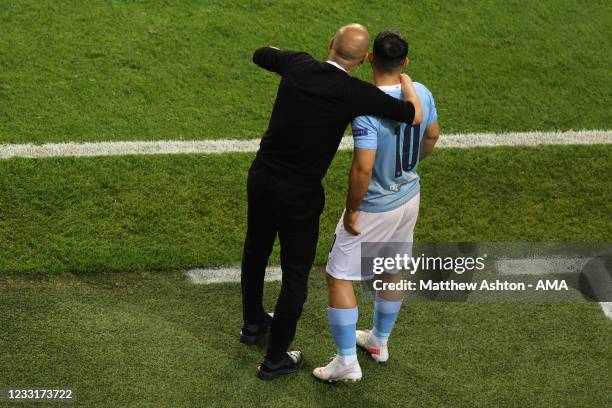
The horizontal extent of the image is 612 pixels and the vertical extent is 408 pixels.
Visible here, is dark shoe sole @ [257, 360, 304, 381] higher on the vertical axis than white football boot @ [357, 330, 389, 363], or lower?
lower

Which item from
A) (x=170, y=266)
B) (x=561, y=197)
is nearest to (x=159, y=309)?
(x=170, y=266)

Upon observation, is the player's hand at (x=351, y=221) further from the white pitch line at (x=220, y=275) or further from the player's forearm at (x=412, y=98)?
the white pitch line at (x=220, y=275)

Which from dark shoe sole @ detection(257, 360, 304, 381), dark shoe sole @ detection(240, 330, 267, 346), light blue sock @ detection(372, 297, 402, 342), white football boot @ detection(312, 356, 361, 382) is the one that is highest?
light blue sock @ detection(372, 297, 402, 342)

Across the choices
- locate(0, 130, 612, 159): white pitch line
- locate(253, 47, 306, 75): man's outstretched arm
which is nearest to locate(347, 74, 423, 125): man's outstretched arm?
locate(253, 47, 306, 75): man's outstretched arm

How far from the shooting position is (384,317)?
566cm

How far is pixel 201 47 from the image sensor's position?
846 centimetres

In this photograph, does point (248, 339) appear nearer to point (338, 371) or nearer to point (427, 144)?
point (338, 371)

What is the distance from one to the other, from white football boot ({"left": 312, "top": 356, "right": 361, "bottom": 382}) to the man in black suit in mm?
188

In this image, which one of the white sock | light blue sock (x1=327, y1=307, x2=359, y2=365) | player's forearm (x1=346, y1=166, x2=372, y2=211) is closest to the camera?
player's forearm (x1=346, y1=166, x2=372, y2=211)

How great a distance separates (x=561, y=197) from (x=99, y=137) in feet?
10.9

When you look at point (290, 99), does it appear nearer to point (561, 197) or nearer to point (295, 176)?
point (295, 176)

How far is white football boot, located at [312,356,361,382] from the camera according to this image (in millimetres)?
5539

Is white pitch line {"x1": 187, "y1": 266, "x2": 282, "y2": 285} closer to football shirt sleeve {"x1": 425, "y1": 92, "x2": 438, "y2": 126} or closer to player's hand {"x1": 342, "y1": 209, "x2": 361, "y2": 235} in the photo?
player's hand {"x1": 342, "y1": 209, "x2": 361, "y2": 235}

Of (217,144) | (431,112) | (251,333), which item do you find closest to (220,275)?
(251,333)
